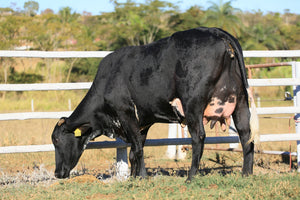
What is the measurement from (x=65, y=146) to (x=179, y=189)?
2.18 meters

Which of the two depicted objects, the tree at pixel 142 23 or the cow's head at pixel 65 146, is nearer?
the cow's head at pixel 65 146

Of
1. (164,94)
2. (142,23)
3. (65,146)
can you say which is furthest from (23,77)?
(164,94)

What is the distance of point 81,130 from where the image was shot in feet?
20.2

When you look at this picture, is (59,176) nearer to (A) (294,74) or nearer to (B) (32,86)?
(B) (32,86)

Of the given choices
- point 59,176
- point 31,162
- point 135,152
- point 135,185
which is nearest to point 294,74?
point 135,152

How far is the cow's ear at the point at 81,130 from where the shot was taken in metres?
6.11

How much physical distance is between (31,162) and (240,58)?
4843 millimetres

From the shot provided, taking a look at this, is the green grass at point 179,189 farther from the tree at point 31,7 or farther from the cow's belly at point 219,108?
the tree at point 31,7

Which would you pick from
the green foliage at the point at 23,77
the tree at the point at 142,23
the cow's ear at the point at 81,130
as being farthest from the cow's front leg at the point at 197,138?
the tree at the point at 142,23

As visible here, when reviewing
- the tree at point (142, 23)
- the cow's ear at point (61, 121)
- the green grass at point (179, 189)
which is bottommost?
the green grass at point (179, 189)

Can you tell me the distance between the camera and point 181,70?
5.35m

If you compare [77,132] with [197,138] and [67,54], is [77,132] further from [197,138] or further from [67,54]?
[197,138]

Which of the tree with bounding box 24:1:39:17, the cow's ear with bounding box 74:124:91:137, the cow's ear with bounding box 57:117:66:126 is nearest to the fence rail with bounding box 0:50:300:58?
the cow's ear with bounding box 57:117:66:126

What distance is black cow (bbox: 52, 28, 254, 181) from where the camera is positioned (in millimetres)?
5277
